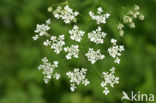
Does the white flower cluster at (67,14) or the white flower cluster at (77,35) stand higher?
the white flower cluster at (67,14)

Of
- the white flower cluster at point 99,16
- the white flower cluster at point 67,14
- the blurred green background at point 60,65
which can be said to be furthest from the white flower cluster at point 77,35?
the blurred green background at point 60,65

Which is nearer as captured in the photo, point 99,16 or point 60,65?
point 99,16

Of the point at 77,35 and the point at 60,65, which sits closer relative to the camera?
the point at 77,35

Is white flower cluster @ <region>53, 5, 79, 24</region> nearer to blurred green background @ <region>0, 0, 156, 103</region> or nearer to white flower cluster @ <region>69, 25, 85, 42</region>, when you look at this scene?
white flower cluster @ <region>69, 25, 85, 42</region>

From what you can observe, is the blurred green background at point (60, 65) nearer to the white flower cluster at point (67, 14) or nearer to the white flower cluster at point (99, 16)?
the white flower cluster at point (99, 16)

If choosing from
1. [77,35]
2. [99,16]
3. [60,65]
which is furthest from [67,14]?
[60,65]

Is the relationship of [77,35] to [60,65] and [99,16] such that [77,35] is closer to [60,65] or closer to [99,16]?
[99,16]

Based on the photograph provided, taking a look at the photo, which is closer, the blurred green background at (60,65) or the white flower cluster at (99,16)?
the white flower cluster at (99,16)

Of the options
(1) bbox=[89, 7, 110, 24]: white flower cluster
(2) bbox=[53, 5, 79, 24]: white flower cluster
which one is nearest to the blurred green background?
(1) bbox=[89, 7, 110, 24]: white flower cluster

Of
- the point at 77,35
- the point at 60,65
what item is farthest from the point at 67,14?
the point at 60,65

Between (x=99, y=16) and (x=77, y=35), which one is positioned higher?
(x=99, y=16)
